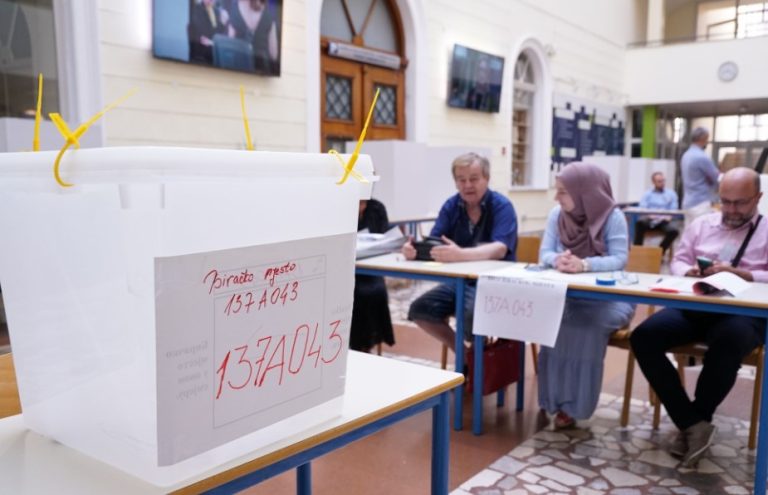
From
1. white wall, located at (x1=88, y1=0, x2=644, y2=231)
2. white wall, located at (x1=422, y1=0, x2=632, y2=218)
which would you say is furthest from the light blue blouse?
white wall, located at (x1=422, y1=0, x2=632, y2=218)

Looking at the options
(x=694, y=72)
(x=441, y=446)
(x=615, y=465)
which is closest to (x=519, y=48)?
(x=694, y=72)

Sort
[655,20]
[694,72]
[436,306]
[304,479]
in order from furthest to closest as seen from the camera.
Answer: [655,20]
[694,72]
[436,306]
[304,479]

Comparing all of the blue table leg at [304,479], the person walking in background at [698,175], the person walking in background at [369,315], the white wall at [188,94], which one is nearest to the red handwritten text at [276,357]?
the blue table leg at [304,479]

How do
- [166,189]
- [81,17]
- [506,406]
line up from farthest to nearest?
[81,17]
[506,406]
[166,189]

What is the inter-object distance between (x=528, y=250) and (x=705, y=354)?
1165 millimetres

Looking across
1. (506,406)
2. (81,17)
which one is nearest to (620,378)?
(506,406)

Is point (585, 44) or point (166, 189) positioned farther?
point (585, 44)

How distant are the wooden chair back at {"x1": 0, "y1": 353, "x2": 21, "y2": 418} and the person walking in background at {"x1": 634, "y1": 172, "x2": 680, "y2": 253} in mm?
6839

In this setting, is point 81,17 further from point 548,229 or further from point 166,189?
point 166,189

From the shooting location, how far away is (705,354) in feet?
7.55

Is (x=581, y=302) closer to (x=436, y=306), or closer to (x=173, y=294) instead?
(x=436, y=306)

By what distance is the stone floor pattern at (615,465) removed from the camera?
2090 mm

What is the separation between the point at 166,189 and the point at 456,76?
7005mm

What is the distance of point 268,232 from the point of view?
2.46 feet
